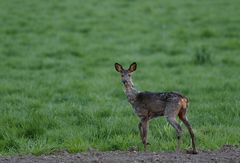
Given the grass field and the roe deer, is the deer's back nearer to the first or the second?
the roe deer

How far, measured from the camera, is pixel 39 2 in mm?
24812

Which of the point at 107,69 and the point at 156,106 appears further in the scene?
the point at 107,69

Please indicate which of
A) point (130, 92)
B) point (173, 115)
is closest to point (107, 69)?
point (130, 92)

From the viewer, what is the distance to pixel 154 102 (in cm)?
911

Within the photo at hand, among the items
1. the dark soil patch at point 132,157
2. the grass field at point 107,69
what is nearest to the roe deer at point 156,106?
the dark soil patch at point 132,157

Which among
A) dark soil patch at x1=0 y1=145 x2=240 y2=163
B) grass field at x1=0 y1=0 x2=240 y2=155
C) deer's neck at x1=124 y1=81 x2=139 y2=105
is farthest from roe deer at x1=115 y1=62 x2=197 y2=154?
grass field at x1=0 y1=0 x2=240 y2=155

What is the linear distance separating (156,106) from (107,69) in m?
7.50

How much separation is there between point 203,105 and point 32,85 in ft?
14.7

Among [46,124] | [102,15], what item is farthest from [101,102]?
[102,15]

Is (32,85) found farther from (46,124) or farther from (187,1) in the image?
(187,1)

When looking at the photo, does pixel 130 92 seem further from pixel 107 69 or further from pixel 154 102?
pixel 107 69

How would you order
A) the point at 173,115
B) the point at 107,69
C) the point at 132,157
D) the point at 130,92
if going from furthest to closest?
the point at 107,69 < the point at 130,92 < the point at 173,115 < the point at 132,157

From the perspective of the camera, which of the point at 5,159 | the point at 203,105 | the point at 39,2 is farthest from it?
the point at 39,2

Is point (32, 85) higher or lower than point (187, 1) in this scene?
lower
